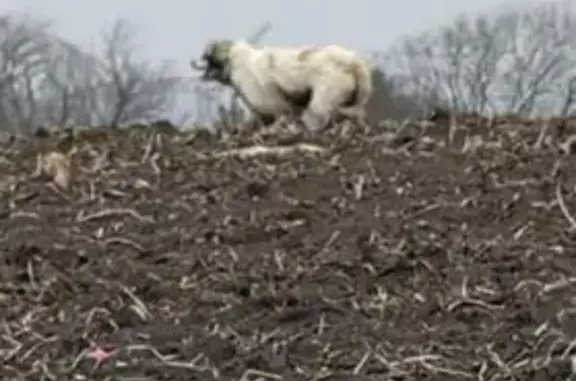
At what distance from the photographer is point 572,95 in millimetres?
14844

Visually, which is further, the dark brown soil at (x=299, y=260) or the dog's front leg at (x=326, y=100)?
the dog's front leg at (x=326, y=100)

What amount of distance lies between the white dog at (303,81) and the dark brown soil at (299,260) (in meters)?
1.73

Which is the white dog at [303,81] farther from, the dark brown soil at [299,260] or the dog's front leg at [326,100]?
the dark brown soil at [299,260]

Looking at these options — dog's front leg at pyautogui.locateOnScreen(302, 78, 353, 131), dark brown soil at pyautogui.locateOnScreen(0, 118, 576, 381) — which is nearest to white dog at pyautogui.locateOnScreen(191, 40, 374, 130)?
dog's front leg at pyautogui.locateOnScreen(302, 78, 353, 131)

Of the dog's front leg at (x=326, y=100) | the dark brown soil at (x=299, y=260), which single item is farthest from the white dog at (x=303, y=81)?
the dark brown soil at (x=299, y=260)

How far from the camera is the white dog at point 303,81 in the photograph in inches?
385

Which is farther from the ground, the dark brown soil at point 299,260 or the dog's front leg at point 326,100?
the dark brown soil at point 299,260

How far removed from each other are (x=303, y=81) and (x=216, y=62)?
114 cm

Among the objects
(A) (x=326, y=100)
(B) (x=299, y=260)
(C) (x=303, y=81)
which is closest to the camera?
(B) (x=299, y=260)

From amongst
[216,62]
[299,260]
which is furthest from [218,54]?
[299,260]

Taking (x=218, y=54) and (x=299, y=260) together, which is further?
(x=218, y=54)

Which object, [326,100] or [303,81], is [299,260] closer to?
[326,100]

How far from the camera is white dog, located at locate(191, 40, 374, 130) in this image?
9773mm

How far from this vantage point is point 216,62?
11023 mm
